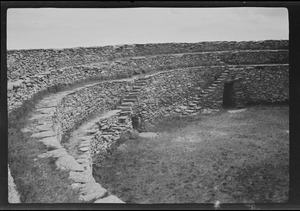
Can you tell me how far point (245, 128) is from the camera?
11844 mm

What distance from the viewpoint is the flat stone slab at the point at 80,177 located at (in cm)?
571

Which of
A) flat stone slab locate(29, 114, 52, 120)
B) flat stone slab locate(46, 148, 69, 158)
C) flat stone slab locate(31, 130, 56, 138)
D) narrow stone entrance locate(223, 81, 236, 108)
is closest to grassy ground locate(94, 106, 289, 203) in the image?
flat stone slab locate(46, 148, 69, 158)

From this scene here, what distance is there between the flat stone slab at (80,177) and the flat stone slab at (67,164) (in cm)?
14

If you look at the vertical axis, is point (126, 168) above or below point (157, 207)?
below

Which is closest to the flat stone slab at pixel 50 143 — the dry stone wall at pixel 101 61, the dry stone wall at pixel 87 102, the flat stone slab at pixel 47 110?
the dry stone wall at pixel 87 102

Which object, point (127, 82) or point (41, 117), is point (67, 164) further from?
point (127, 82)

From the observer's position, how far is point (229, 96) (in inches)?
663

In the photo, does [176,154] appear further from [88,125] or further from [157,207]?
[157,207]

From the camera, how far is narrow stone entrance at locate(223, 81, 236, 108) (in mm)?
16478

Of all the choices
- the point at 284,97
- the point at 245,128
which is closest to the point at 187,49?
the point at 284,97

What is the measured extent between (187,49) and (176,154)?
12254 millimetres

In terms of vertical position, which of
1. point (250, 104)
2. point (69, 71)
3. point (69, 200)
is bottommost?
point (250, 104)

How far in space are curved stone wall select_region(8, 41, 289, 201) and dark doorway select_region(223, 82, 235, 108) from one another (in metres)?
0.54

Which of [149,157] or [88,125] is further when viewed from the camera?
[88,125]
